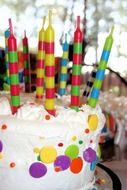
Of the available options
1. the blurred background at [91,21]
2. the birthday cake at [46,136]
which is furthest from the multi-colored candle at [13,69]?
the blurred background at [91,21]

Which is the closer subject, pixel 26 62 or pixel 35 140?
pixel 35 140

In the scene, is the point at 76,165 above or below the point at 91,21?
below

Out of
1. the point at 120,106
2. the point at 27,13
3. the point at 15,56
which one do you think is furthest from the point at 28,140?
the point at 27,13

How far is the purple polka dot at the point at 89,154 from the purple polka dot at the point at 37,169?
0.30 feet

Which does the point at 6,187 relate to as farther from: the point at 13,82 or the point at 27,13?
the point at 27,13

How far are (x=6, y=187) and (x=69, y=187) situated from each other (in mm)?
126

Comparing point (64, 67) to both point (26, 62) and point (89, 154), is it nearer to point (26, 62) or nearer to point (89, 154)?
point (26, 62)

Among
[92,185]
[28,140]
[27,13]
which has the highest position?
[27,13]

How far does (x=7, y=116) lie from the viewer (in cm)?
66

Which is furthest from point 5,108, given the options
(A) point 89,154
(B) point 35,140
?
(A) point 89,154

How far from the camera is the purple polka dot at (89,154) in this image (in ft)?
2.30

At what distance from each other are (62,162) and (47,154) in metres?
0.04

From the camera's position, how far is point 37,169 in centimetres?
65

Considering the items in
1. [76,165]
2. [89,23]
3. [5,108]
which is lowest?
[76,165]
